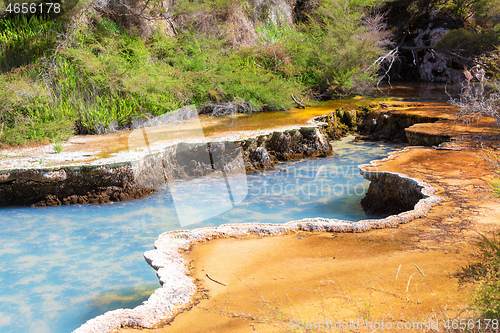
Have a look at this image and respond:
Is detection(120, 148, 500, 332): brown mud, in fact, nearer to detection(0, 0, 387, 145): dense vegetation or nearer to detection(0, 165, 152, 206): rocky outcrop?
detection(0, 165, 152, 206): rocky outcrop

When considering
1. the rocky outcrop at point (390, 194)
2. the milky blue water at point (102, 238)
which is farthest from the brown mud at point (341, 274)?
the milky blue water at point (102, 238)

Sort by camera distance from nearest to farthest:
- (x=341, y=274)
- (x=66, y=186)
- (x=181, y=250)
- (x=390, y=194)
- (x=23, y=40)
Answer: (x=341, y=274)
(x=181, y=250)
(x=390, y=194)
(x=66, y=186)
(x=23, y=40)

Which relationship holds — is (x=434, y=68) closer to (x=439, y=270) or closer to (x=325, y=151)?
(x=325, y=151)

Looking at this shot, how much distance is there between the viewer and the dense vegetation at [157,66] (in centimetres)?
704

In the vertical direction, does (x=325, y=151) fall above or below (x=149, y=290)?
above

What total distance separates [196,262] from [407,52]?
14.2 m

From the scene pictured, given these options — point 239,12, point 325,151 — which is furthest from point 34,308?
point 239,12

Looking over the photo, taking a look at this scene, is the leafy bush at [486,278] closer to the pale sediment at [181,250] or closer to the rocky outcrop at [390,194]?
the pale sediment at [181,250]

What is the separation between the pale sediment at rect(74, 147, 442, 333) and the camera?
89.4 inches

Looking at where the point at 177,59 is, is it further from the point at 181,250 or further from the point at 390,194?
the point at 181,250

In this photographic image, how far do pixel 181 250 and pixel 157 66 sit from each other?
6514mm

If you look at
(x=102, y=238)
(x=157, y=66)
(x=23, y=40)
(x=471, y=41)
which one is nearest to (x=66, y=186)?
(x=102, y=238)

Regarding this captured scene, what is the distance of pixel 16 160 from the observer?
5.59m

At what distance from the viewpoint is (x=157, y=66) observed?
8.87 m
